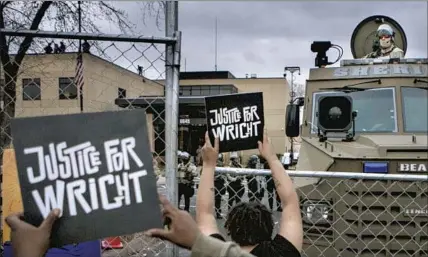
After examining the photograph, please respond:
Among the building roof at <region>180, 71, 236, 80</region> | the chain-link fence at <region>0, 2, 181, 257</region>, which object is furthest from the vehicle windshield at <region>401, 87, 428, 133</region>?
the building roof at <region>180, 71, 236, 80</region>

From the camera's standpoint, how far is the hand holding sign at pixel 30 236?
1.89m

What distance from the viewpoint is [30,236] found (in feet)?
6.27

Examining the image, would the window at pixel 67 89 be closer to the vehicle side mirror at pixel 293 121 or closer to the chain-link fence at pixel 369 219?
the chain-link fence at pixel 369 219

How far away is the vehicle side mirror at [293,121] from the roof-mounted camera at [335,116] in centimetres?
30

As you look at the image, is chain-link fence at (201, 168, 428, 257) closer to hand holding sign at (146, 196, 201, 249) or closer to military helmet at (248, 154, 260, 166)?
hand holding sign at (146, 196, 201, 249)

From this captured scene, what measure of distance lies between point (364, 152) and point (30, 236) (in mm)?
4096

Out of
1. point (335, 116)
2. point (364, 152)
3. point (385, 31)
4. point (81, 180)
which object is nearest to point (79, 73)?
point (81, 180)

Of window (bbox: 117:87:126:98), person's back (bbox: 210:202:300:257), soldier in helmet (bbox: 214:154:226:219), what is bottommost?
soldier in helmet (bbox: 214:154:226:219)

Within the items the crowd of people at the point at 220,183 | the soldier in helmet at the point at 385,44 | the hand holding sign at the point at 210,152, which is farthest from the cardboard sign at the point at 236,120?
the soldier in helmet at the point at 385,44

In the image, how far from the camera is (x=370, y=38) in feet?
25.8

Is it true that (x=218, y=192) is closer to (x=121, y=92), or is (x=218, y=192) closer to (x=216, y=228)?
(x=121, y=92)

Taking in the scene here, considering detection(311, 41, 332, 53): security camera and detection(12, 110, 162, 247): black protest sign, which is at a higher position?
detection(311, 41, 332, 53): security camera

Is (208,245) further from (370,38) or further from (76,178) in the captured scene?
(370,38)

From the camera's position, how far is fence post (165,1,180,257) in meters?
2.91
